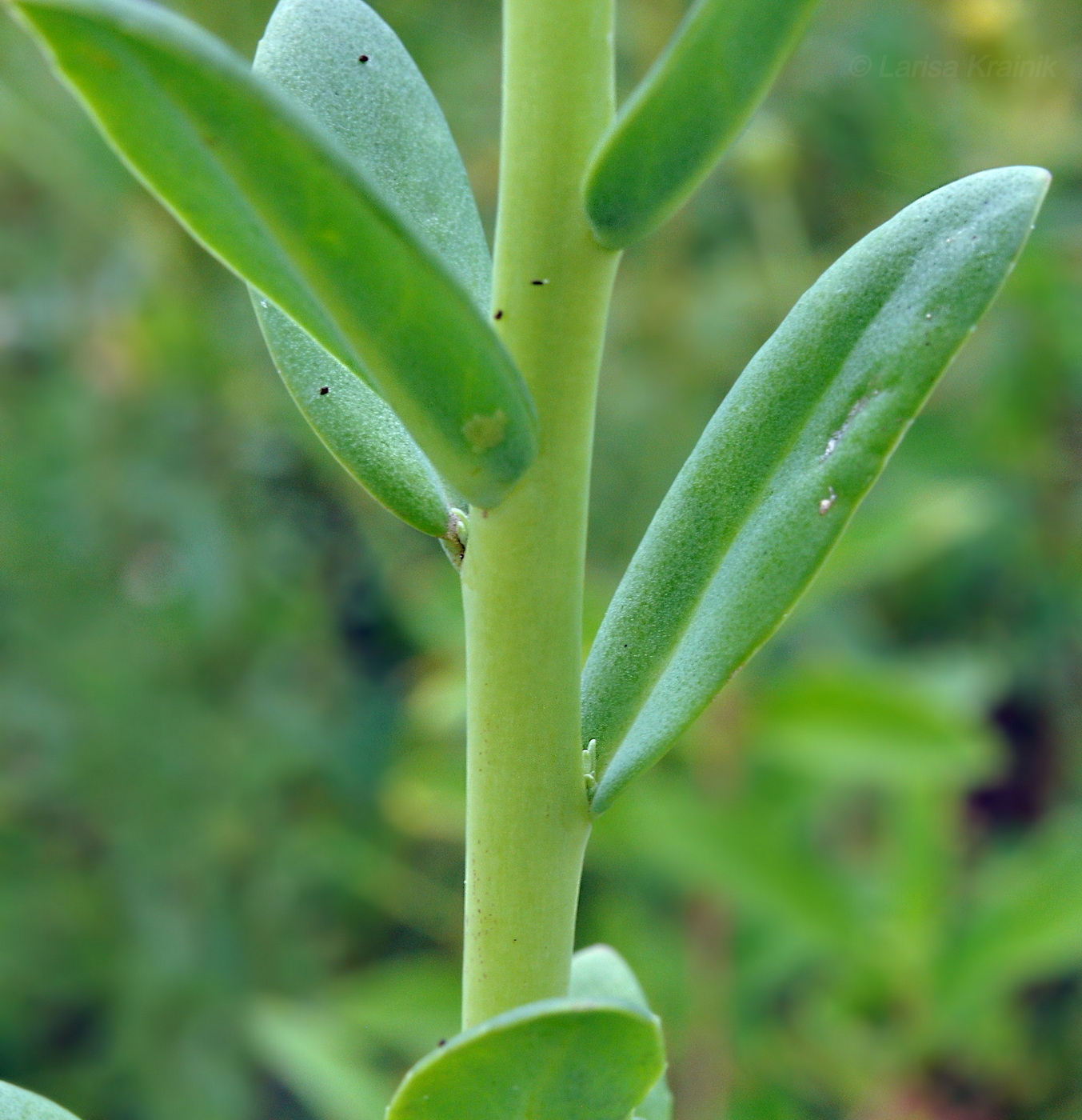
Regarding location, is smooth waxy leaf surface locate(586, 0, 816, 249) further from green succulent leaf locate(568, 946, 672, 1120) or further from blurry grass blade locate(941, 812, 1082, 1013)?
blurry grass blade locate(941, 812, 1082, 1013)

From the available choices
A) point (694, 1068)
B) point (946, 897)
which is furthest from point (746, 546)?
point (946, 897)

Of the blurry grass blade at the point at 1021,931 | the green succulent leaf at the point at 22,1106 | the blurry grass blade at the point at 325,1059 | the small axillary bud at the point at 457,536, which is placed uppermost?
the small axillary bud at the point at 457,536

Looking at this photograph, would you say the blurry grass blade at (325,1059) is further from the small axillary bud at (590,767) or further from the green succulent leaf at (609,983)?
the small axillary bud at (590,767)

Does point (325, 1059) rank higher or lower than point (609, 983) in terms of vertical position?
lower

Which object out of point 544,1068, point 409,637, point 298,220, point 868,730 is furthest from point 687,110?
point 409,637

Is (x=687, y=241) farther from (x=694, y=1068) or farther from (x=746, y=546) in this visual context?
(x=746, y=546)

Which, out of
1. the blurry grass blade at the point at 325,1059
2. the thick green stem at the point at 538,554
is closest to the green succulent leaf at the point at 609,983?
the thick green stem at the point at 538,554

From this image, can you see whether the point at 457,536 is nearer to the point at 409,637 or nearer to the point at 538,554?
the point at 538,554
